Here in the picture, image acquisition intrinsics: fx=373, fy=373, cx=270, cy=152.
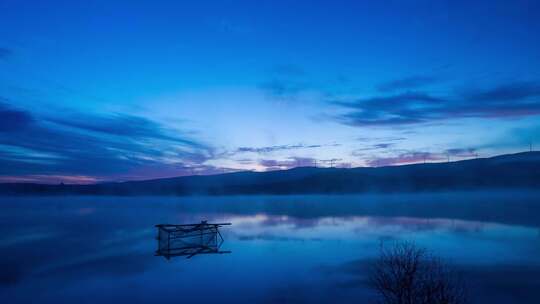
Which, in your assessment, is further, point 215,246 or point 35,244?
point 35,244

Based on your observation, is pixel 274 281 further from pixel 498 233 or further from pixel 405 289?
pixel 498 233

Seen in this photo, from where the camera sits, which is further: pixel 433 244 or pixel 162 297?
pixel 433 244

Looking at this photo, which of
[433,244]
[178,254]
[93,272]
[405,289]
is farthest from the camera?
[433,244]

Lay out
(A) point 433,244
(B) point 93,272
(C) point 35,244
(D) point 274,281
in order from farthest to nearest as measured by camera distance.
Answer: (C) point 35,244
(A) point 433,244
(B) point 93,272
(D) point 274,281

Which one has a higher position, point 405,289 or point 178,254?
point 405,289

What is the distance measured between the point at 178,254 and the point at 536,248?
3980 centimetres

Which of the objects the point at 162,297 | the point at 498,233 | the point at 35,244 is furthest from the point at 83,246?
the point at 498,233

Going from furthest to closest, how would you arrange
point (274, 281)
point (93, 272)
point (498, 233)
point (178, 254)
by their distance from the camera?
1. point (498, 233)
2. point (178, 254)
3. point (93, 272)
4. point (274, 281)

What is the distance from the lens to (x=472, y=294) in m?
24.5

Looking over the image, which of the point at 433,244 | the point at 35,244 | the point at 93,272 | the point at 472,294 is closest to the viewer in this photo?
the point at 472,294

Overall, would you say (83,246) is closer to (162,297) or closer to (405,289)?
(162,297)

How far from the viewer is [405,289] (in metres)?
16.0

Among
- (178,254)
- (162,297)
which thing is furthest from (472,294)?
(178,254)

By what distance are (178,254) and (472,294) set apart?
28.5m
